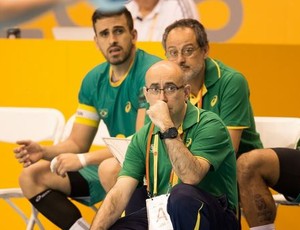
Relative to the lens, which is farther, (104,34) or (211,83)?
(104,34)

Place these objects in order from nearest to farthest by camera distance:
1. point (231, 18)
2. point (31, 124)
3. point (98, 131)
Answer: point (98, 131), point (31, 124), point (231, 18)

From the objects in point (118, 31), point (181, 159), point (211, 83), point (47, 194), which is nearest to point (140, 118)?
point (211, 83)

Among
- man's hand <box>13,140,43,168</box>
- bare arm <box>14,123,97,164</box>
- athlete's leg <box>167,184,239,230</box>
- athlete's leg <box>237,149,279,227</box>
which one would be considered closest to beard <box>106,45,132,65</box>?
bare arm <box>14,123,97,164</box>

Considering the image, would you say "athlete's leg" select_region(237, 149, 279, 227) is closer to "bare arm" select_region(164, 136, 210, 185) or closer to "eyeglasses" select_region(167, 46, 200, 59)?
"eyeglasses" select_region(167, 46, 200, 59)

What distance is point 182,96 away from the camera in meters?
4.58

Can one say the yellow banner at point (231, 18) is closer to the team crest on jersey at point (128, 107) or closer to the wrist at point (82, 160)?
the team crest on jersey at point (128, 107)

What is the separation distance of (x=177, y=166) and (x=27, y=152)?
5.32 feet

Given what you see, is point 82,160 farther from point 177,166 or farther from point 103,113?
point 177,166

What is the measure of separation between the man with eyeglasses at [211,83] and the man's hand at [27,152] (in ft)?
3.38

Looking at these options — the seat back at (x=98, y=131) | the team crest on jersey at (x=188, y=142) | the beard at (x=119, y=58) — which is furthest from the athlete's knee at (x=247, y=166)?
the seat back at (x=98, y=131)

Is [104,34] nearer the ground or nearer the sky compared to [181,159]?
nearer the sky

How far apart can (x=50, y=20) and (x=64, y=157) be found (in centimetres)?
155

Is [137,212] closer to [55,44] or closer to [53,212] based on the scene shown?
[53,212]

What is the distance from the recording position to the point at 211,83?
539 centimetres
